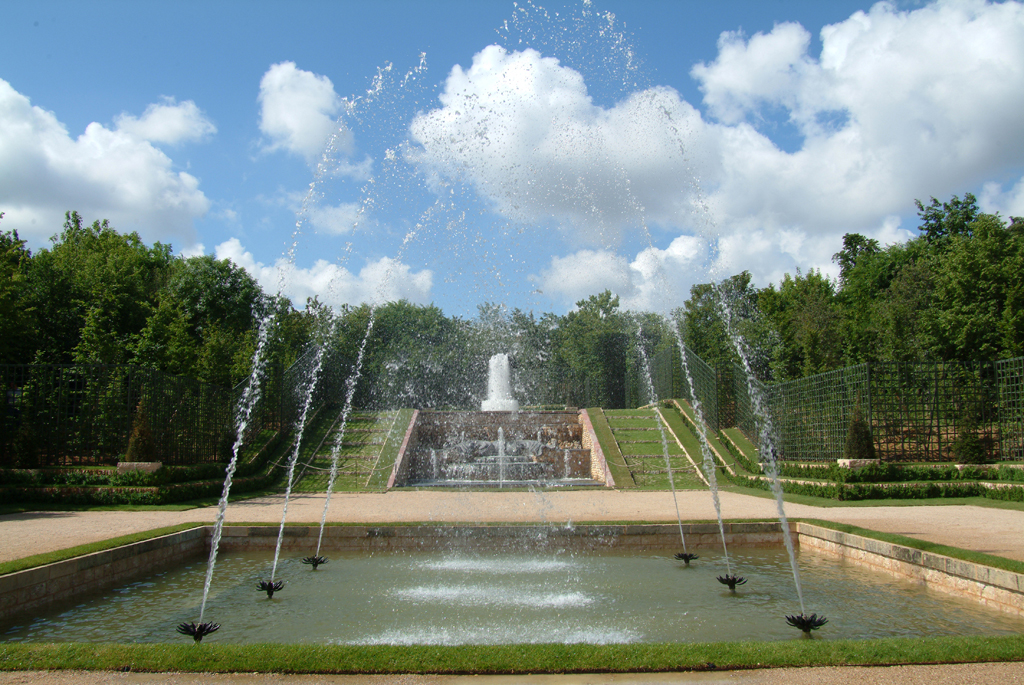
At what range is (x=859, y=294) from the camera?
44594 millimetres

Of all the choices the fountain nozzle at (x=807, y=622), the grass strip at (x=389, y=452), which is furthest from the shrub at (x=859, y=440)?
the grass strip at (x=389, y=452)

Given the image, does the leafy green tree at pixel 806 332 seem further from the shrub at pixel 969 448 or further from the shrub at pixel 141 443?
the shrub at pixel 141 443

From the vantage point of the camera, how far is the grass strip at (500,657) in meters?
4.22

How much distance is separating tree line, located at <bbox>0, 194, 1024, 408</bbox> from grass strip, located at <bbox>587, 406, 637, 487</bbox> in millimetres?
6315

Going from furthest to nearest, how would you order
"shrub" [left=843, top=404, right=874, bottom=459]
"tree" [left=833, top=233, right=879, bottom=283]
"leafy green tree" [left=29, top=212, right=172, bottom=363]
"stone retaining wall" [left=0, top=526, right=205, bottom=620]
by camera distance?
"tree" [left=833, top=233, right=879, bottom=283]
"leafy green tree" [left=29, top=212, right=172, bottom=363]
"shrub" [left=843, top=404, right=874, bottom=459]
"stone retaining wall" [left=0, top=526, right=205, bottom=620]

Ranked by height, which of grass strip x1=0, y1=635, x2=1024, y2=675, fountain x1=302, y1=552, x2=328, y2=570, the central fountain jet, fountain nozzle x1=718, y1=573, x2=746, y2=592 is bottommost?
grass strip x1=0, y1=635, x2=1024, y2=675

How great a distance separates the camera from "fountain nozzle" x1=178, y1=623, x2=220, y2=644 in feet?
17.3

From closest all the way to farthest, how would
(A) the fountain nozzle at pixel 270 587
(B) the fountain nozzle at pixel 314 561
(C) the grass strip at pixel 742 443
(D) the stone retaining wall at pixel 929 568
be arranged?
1. (D) the stone retaining wall at pixel 929 568
2. (A) the fountain nozzle at pixel 270 587
3. (B) the fountain nozzle at pixel 314 561
4. (C) the grass strip at pixel 742 443

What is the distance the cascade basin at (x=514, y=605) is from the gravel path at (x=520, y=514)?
1.89 m

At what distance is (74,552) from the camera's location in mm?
7336

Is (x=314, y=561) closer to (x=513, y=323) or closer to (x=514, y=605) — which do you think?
(x=514, y=605)

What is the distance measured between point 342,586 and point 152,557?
282 cm

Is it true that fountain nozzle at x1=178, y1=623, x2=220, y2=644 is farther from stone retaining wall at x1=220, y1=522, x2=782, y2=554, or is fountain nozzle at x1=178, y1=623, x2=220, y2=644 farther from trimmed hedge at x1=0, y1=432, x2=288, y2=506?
trimmed hedge at x1=0, y1=432, x2=288, y2=506

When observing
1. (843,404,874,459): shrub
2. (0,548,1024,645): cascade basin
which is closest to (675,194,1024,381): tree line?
(843,404,874,459): shrub
